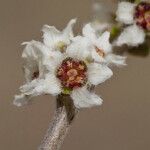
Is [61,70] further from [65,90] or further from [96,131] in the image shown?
[96,131]

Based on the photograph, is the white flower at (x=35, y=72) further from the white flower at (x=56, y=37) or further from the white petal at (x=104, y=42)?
the white petal at (x=104, y=42)

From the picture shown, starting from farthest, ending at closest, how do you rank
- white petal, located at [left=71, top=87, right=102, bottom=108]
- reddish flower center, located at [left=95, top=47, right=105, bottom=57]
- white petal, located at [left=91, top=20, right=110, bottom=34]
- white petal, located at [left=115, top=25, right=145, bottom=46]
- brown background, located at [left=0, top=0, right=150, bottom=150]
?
brown background, located at [left=0, top=0, right=150, bottom=150]
white petal, located at [left=91, top=20, right=110, bottom=34]
white petal, located at [left=115, top=25, right=145, bottom=46]
reddish flower center, located at [left=95, top=47, right=105, bottom=57]
white petal, located at [left=71, top=87, right=102, bottom=108]

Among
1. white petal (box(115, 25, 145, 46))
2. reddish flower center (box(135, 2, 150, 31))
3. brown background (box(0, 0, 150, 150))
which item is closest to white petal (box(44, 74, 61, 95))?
white petal (box(115, 25, 145, 46))

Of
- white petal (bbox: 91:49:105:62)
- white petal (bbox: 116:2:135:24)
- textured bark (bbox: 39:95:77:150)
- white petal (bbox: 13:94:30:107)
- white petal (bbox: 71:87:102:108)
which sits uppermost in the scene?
white petal (bbox: 116:2:135:24)

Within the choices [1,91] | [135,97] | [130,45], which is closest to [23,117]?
[1,91]

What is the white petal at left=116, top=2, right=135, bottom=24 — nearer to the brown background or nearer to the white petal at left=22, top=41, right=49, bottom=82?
the white petal at left=22, top=41, right=49, bottom=82

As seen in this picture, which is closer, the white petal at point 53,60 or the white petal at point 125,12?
the white petal at point 53,60

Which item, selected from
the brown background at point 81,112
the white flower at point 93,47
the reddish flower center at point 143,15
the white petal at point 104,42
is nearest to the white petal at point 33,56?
the white flower at point 93,47

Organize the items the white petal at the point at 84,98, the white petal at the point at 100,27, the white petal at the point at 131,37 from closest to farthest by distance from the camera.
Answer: the white petal at the point at 84,98 < the white petal at the point at 131,37 < the white petal at the point at 100,27
